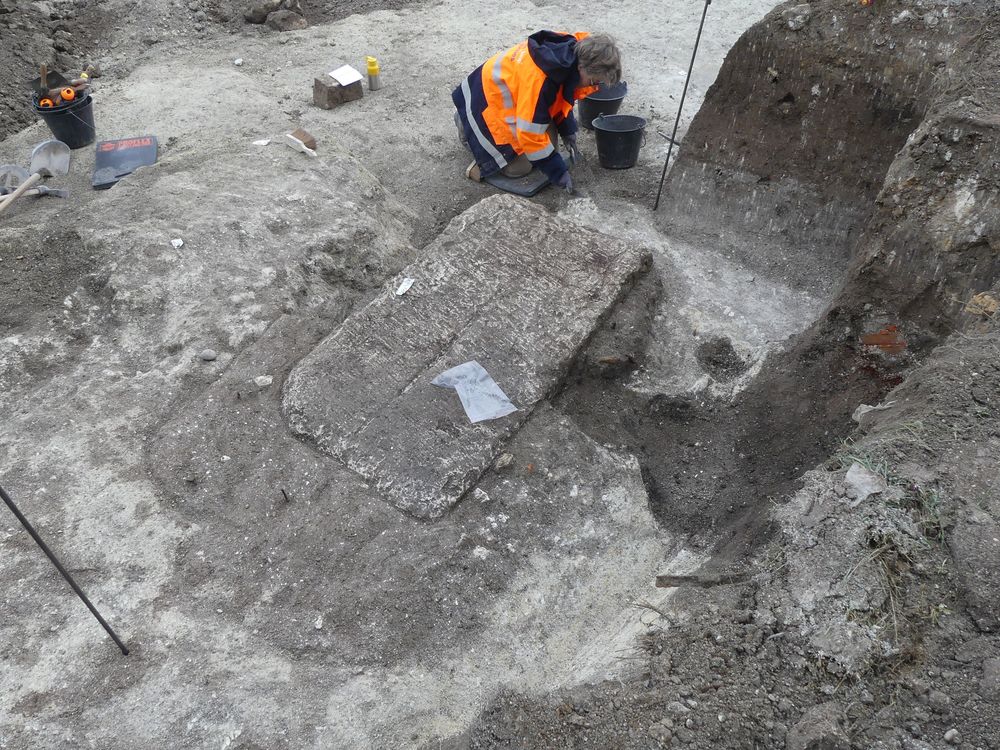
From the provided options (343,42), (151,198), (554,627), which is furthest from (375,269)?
(343,42)

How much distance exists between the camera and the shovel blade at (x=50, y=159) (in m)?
5.74

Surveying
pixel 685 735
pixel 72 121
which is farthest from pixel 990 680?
pixel 72 121

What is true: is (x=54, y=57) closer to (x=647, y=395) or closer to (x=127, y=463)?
(x=127, y=463)

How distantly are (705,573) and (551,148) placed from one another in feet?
12.3

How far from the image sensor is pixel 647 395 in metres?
4.24

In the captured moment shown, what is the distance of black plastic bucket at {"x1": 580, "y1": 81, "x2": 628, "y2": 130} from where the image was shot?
645 centimetres

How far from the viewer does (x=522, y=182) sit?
236 inches

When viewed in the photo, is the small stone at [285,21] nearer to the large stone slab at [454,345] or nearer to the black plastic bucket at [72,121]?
the black plastic bucket at [72,121]

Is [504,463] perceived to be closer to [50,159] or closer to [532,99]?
[532,99]

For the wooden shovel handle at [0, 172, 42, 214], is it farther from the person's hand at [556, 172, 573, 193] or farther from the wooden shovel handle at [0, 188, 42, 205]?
the person's hand at [556, 172, 573, 193]

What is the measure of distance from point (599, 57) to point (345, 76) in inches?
116

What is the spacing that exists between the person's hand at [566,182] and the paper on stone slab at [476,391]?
2.38 metres

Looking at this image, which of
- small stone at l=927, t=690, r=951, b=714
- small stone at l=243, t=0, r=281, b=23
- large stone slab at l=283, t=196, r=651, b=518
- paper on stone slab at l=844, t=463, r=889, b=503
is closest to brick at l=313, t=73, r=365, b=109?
small stone at l=243, t=0, r=281, b=23

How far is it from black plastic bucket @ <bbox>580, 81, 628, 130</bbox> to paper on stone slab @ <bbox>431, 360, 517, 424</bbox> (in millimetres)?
3382
